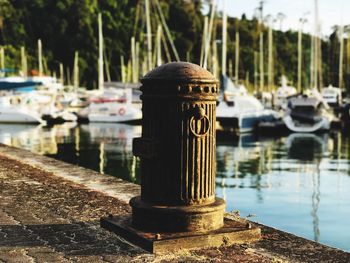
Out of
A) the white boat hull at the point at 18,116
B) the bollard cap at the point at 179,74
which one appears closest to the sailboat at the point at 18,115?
the white boat hull at the point at 18,116

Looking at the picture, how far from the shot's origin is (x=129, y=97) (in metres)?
43.6

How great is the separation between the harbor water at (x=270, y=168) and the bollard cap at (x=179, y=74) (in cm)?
168

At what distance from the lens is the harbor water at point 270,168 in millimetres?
11000

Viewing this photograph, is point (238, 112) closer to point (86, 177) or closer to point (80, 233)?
point (86, 177)

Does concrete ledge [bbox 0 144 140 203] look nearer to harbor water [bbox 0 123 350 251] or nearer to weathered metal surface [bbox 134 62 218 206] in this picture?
harbor water [bbox 0 123 350 251]

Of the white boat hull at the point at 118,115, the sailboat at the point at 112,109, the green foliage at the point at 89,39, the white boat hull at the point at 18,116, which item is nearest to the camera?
the white boat hull at the point at 18,116

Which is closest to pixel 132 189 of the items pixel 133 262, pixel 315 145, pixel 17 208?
pixel 17 208

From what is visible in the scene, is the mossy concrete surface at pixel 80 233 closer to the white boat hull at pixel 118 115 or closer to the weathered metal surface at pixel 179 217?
the weathered metal surface at pixel 179 217

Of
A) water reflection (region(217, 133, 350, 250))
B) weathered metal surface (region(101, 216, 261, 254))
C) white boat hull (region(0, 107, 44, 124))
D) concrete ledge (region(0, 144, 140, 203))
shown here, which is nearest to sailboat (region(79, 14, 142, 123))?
white boat hull (region(0, 107, 44, 124))

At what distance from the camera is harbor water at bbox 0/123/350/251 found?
11000 millimetres

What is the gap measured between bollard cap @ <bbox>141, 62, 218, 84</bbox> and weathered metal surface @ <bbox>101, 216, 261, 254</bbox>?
1.28 m

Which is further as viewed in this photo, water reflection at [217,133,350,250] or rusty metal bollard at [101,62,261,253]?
water reflection at [217,133,350,250]

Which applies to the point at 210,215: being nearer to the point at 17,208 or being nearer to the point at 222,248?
the point at 222,248

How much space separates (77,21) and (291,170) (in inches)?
2328
